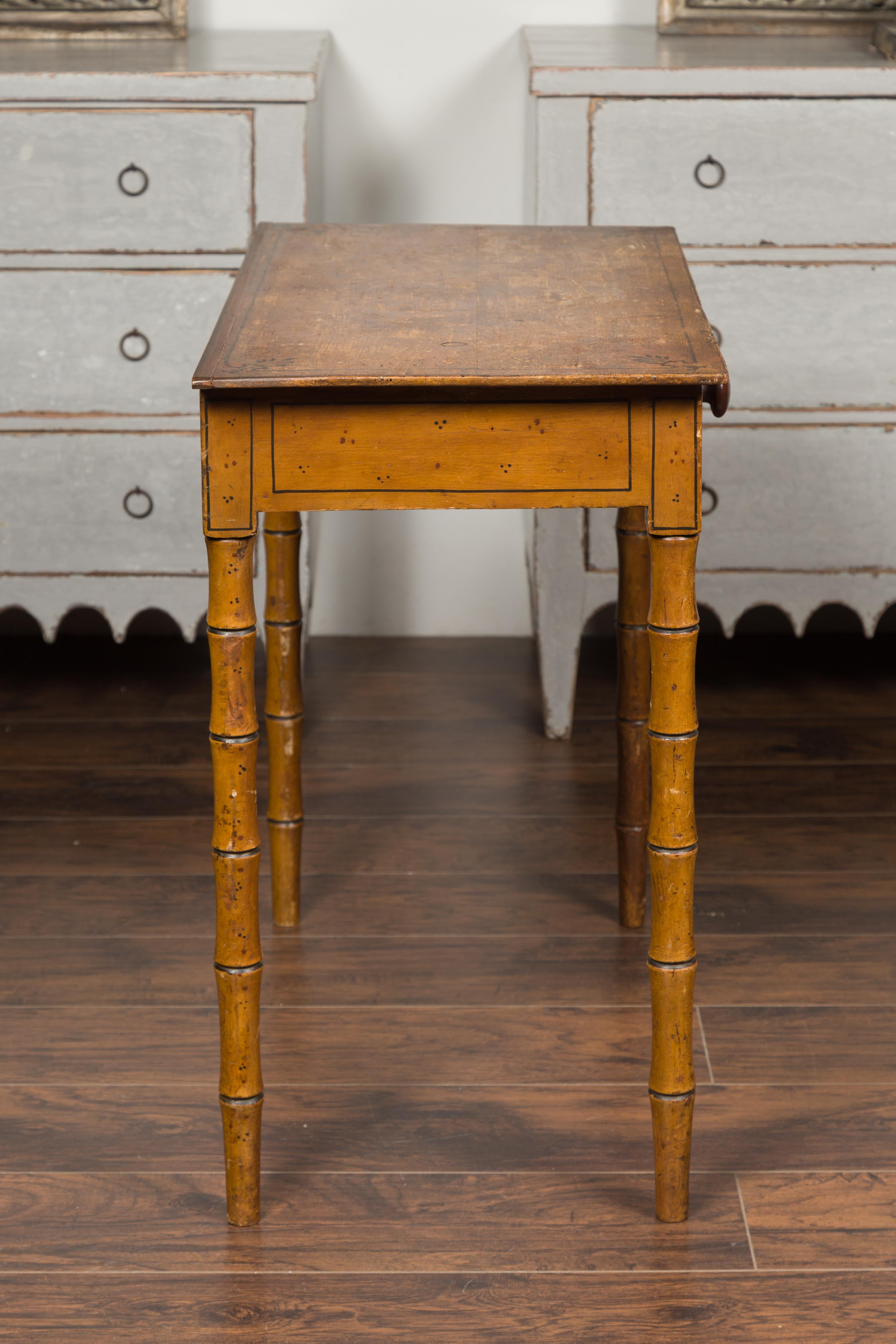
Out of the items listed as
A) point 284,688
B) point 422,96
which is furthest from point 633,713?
point 422,96

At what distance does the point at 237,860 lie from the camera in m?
1.31

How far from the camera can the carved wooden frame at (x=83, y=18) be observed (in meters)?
2.56

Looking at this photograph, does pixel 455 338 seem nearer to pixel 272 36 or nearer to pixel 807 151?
pixel 807 151

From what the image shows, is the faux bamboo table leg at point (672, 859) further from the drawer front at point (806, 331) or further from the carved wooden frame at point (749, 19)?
the carved wooden frame at point (749, 19)

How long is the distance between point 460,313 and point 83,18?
63.1 inches

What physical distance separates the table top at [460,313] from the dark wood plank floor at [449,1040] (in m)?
0.77

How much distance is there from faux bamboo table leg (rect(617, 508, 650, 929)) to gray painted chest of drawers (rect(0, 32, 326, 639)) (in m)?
→ 0.84

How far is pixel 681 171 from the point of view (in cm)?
220

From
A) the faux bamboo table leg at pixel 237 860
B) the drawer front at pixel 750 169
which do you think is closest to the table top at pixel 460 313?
the faux bamboo table leg at pixel 237 860

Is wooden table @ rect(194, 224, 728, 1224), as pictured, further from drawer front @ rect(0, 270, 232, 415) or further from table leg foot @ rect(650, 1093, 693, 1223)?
drawer front @ rect(0, 270, 232, 415)

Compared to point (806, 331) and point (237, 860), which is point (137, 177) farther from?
A: point (237, 860)

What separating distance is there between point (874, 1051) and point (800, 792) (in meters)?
0.68

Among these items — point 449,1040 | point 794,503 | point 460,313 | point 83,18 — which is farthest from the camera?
point 83,18

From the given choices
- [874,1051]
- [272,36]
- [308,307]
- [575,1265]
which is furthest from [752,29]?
[575,1265]
